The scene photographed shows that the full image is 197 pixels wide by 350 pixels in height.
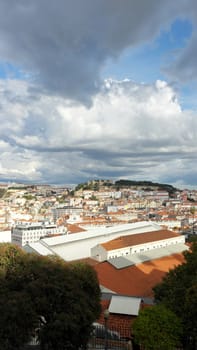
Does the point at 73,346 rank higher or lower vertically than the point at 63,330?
lower

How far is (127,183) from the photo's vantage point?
17800 centimetres

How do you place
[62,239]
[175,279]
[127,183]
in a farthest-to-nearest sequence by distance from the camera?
[127,183] < [62,239] < [175,279]

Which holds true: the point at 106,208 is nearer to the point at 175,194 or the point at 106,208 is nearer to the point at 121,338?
the point at 175,194

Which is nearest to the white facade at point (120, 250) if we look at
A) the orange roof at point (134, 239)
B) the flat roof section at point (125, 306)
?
the orange roof at point (134, 239)

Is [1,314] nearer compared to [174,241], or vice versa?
[1,314]

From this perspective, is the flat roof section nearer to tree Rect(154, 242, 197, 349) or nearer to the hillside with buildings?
tree Rect(154, 242, 197, 349)

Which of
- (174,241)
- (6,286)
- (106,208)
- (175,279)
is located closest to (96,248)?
(174,241)

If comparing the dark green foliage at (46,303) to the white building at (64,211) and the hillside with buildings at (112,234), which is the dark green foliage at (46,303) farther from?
the white building at (64,211)

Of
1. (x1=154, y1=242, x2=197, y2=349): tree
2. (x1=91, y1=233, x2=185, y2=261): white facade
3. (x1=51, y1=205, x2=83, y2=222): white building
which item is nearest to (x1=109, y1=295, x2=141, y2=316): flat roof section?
(x1=154, y1=242, x2=197, y2=349): tree

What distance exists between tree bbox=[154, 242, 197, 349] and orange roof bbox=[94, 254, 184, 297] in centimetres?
1011

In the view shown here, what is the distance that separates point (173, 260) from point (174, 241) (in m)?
8.36

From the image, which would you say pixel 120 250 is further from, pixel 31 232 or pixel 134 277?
pixel 31 232

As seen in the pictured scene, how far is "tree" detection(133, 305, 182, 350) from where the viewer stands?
984cm

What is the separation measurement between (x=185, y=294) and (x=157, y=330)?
5.37 ft
